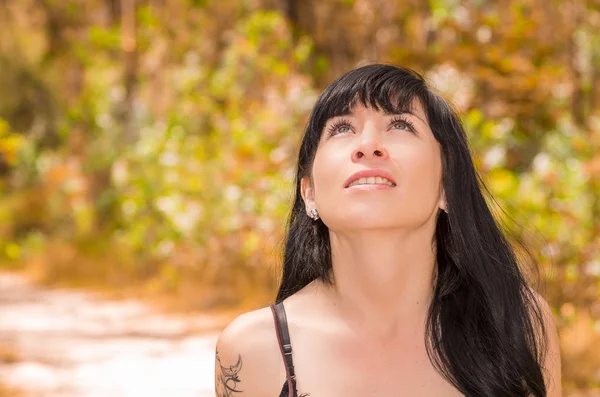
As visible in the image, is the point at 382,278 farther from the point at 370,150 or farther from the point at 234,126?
the point at 234,126

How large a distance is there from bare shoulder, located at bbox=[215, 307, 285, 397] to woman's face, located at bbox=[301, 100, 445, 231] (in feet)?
0.85

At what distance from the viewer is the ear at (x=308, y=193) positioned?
185 centimetres

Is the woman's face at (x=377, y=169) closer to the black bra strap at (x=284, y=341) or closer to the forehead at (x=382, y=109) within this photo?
the forehead at (x=382, y=109)

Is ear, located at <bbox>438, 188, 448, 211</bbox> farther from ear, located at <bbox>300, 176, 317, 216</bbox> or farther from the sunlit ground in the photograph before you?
the sunlit ground

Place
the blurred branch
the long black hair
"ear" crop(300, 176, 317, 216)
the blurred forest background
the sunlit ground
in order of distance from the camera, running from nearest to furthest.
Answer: the long black hair
"ear" crop(300, 176, 317, 216)
the blurred forest background
the sunlit ground
the blurred branch

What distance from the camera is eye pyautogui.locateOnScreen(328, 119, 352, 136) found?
1.76 meters

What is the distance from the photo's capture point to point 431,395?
67.2 inches

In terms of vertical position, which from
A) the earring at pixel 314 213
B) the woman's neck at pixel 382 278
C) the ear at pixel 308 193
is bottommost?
the woman's neck at pixel 382 278

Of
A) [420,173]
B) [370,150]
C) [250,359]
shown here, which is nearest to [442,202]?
[420,173]

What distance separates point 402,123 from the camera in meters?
1.75

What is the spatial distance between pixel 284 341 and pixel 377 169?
40cm

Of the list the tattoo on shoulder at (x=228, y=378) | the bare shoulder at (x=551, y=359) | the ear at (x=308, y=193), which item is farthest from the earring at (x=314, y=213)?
the bare shoulder at (x=551, y=359)

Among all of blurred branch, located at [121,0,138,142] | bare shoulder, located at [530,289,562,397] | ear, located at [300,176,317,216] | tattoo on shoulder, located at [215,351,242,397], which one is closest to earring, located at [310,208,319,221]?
ear, located at [300,176,317,216]

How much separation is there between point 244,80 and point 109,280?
2.73 metres
